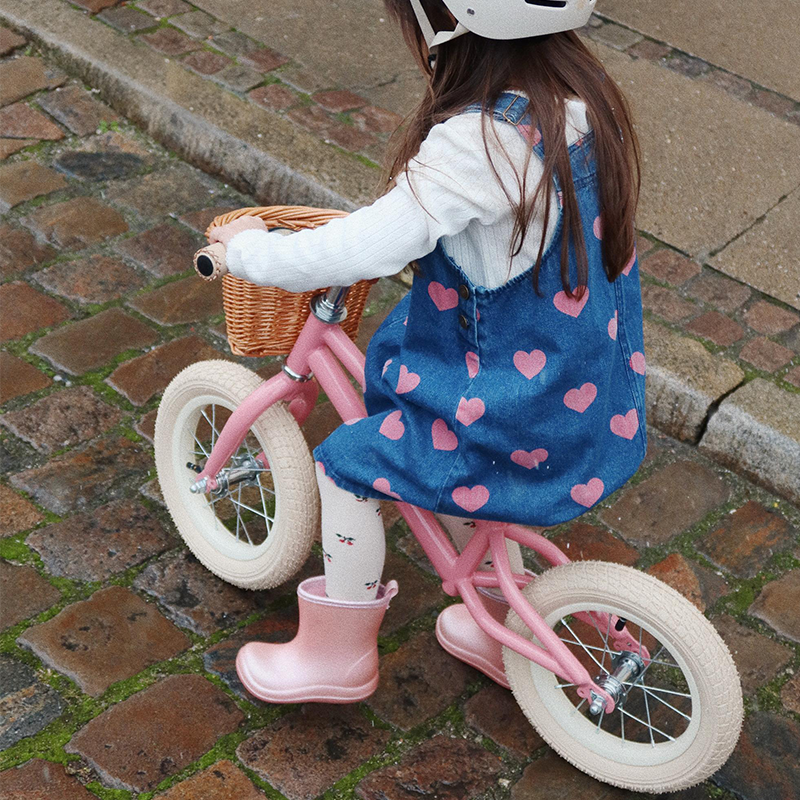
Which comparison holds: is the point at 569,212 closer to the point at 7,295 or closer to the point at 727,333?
the point at 727,333

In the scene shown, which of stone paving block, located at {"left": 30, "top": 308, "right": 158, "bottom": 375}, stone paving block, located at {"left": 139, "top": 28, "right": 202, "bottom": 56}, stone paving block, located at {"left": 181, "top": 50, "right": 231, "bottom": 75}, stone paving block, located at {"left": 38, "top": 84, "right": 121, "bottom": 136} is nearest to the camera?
stone paving block, located at {"left": 30, "top": 308, "right": 158, "bottom": 375}

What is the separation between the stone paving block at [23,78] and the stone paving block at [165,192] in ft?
2.32

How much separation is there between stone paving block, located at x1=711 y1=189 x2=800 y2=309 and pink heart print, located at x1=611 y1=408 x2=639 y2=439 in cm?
159

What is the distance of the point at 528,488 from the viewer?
211cm

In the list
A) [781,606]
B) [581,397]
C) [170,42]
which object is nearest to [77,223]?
[170,42]

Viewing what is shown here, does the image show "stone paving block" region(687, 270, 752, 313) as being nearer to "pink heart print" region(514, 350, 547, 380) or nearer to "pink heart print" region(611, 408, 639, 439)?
"pink heart print" region(611, 408, 639, 439)

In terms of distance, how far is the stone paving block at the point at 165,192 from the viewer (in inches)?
156

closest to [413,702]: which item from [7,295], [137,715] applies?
[137,715]

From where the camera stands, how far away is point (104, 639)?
2.60m

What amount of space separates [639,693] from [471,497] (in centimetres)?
79

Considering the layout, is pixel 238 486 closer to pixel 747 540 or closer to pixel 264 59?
pixel 747 540

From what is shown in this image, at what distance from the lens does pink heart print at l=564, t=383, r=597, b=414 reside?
206 centimetres

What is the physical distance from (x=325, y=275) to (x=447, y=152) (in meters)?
0.29

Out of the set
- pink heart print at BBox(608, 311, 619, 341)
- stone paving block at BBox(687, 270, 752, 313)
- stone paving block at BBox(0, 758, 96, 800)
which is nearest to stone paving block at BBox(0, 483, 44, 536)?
stone paving block at BBox(0, 758, 96, 800)
